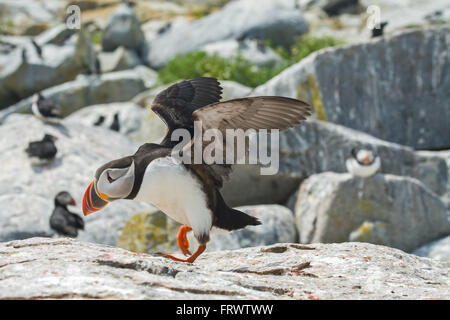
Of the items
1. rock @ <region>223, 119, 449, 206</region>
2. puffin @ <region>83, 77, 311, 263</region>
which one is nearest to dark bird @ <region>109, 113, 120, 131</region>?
rock @ <region>223, 119, 449, 206</region>

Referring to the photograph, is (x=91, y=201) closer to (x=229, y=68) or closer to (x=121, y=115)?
(x=121, y=115)

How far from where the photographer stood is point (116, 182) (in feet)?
16.1

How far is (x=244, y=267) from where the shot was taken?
4734 millimetres

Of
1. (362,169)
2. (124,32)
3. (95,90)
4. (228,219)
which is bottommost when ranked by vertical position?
(228,219)

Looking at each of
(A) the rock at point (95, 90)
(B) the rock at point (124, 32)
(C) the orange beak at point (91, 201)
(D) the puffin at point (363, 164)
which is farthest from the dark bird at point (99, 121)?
(C) the orange beak at point (91, 201)

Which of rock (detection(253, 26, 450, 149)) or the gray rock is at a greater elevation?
rock (detection(253, 26, 450, 149))

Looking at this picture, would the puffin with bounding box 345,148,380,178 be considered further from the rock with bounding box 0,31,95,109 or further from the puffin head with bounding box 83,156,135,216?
the rock with bounding box 0,31,95,109

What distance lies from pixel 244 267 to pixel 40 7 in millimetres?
35855

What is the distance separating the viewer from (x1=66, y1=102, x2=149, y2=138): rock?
56.8 feet

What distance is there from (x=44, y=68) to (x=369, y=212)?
52.5ft

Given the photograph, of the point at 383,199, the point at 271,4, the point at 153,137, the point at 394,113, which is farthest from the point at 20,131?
the point at 271,4

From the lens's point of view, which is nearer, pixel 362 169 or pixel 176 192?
pixel 176 192

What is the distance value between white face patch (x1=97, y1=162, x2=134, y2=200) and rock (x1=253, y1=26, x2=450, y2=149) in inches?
369

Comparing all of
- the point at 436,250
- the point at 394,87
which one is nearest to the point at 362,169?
the point at 436,250
